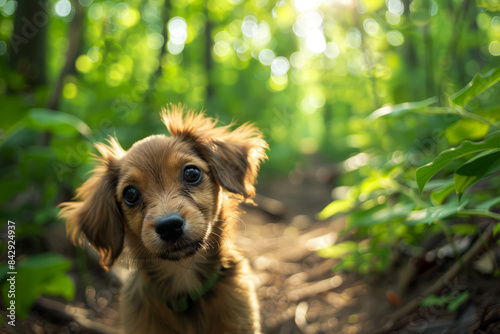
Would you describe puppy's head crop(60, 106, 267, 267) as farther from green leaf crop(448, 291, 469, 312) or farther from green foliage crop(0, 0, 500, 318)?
green leaf crop(448, 291, 469, 312)

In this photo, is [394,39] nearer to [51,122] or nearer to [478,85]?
[478,85]

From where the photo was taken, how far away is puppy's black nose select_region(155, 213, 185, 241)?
226cm

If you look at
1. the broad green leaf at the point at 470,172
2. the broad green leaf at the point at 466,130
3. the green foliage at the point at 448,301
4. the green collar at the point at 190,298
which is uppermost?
the broad green leaf at the point at 466,130

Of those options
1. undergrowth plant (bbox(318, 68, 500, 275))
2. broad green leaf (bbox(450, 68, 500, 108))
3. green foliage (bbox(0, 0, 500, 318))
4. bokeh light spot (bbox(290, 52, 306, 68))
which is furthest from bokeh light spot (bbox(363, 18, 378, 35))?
bokeh light spot (bbox(290, 52, 306, 68))

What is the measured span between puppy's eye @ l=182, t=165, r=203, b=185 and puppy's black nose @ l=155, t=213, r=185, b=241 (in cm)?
45

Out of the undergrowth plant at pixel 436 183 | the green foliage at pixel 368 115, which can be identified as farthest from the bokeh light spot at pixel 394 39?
the undergrowth plant at pixel 436 183

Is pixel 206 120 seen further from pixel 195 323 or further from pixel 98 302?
pixel 98 302

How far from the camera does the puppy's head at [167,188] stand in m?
2.36

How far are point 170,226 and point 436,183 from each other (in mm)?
1990

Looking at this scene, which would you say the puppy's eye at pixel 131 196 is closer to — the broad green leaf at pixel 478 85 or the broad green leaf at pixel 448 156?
the broad green leaf at pixel 448 156

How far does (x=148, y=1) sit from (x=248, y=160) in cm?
742

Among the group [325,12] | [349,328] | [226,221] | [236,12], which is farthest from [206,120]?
[236,12]

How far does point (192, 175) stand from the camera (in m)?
2.71

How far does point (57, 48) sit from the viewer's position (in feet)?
37.4
